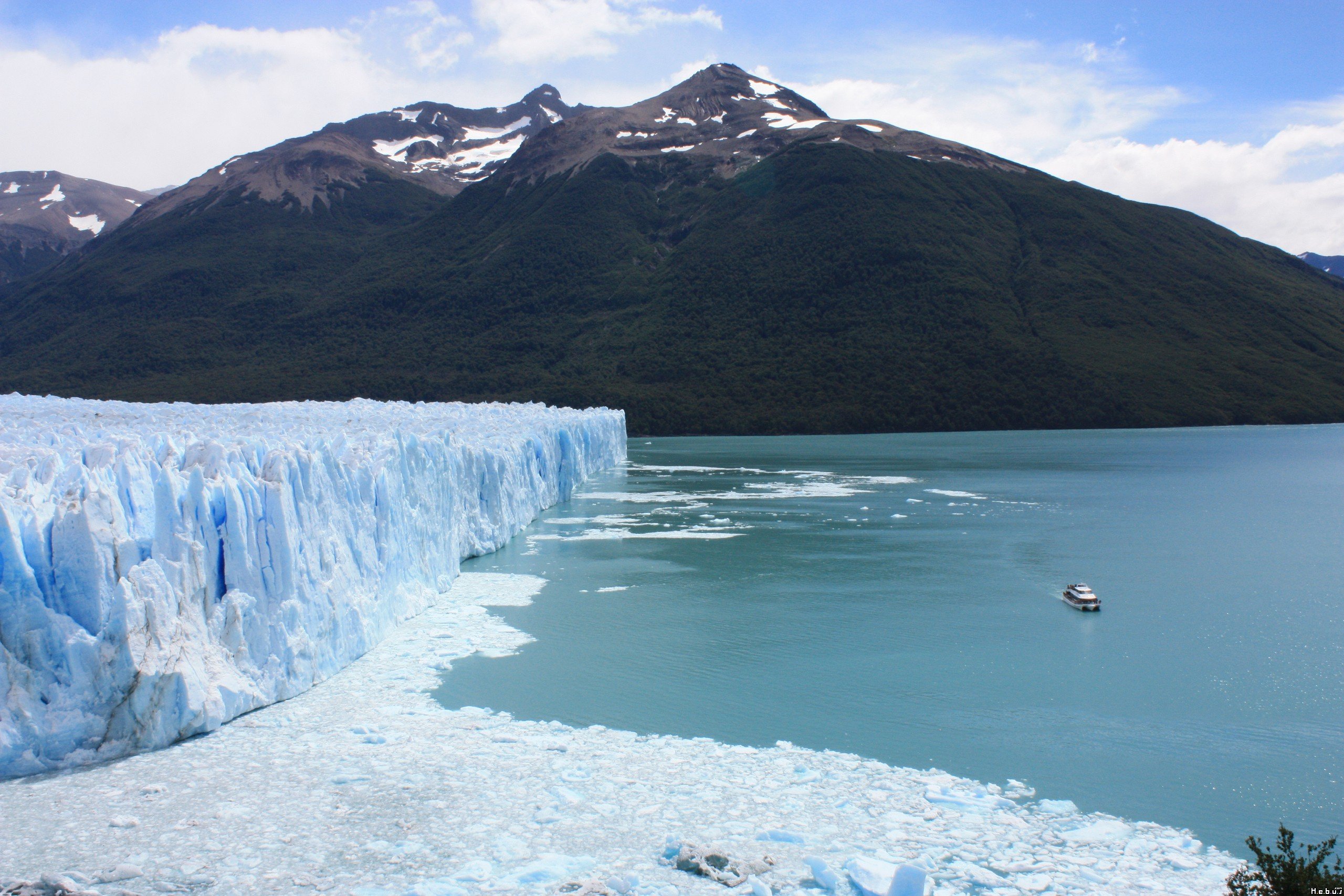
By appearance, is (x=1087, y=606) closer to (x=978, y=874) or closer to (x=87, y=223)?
(x=978, y=874)

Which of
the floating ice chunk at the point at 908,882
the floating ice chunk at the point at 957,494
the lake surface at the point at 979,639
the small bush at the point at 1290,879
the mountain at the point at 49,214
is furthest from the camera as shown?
the mountain at the point at 49,214

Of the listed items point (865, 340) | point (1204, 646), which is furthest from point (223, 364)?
point (1204, 646)

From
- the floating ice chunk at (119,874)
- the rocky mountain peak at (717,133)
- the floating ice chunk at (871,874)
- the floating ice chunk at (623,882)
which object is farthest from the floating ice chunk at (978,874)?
the rocky mountain peak at (717,133)

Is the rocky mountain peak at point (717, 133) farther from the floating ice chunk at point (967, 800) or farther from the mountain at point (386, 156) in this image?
the floating ice chunk at point (967, 800)

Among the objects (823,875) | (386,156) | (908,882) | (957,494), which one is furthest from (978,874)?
(386,156)

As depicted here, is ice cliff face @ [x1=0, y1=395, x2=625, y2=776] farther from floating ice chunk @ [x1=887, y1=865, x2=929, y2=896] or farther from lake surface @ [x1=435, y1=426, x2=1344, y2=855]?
floating ice chunk @ [x1=887, y1=865, x2=929, y2=896]

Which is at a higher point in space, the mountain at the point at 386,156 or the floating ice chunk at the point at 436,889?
the mountain at the point at 386,156
